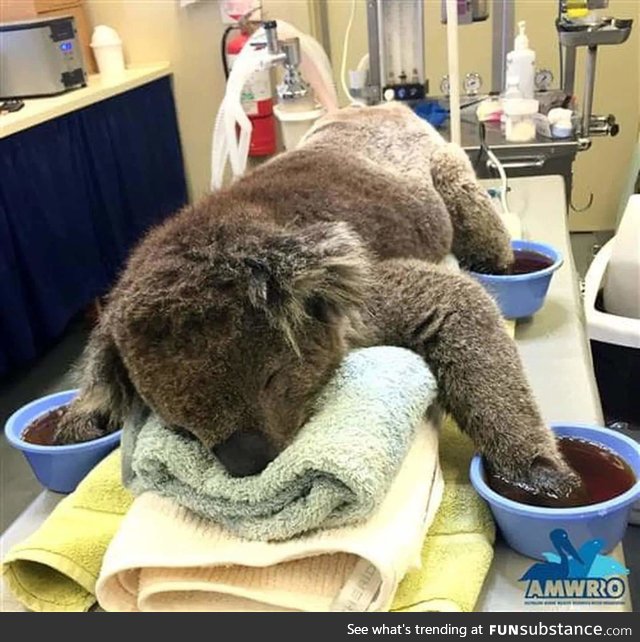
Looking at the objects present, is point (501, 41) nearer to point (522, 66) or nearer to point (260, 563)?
point (522, 66)

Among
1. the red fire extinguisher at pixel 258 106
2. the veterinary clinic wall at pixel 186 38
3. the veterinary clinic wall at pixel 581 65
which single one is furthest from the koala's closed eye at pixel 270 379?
the veterinary clinic wall at pixel 581 65

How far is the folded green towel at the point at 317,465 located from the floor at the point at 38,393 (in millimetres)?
678

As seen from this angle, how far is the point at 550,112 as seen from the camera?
6.27 feet

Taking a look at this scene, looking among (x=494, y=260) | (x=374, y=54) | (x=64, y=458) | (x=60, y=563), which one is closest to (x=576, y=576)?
(x=60, y=563)

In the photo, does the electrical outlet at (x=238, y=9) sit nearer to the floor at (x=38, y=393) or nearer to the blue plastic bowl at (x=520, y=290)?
the floor at (x=38, y=393)

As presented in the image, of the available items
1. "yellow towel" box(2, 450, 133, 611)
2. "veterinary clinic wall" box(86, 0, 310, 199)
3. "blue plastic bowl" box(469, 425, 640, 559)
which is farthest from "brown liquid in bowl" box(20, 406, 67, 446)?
"veterinary clinic wall" box(86, 0, 310, 199)

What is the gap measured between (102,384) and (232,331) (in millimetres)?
193

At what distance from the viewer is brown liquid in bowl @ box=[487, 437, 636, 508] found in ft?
2.26

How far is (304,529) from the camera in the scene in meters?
0.63

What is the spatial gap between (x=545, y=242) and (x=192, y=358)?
96 centimetres

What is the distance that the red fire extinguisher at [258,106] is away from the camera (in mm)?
2854

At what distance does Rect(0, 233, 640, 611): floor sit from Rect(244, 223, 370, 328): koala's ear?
2.41 feet
